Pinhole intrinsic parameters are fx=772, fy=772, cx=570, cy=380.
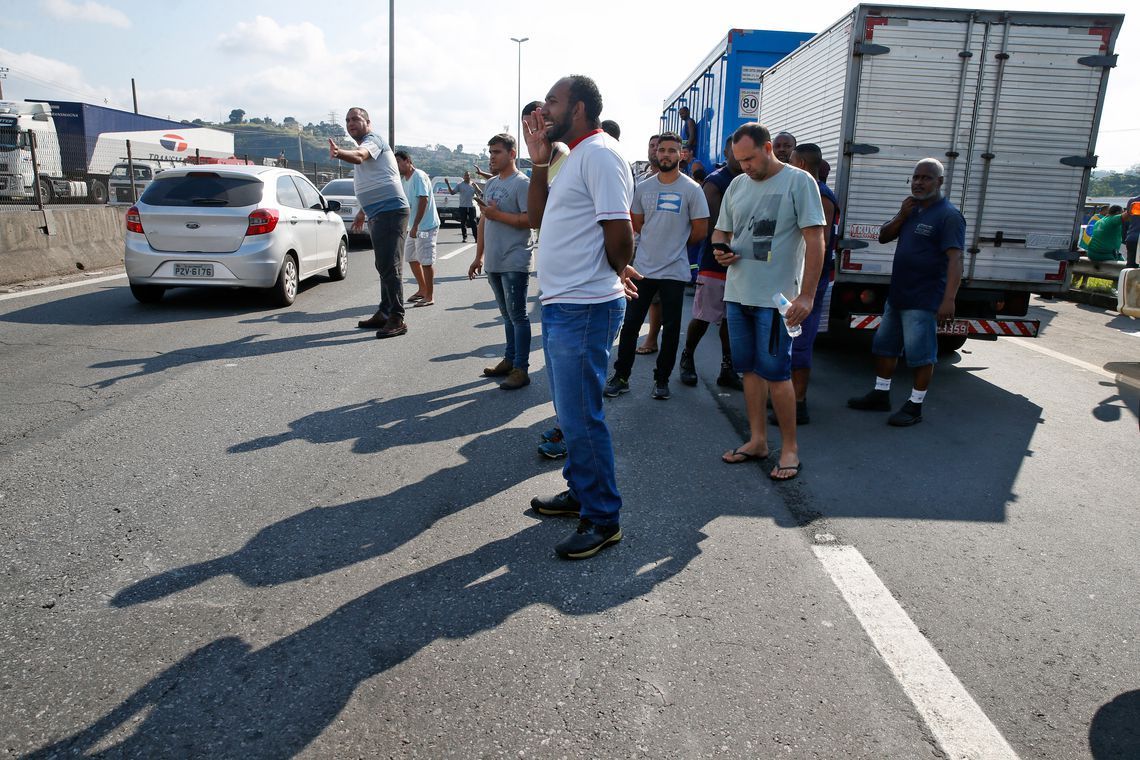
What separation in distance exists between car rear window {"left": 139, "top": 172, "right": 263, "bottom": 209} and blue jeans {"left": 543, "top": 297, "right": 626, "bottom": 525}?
6.66m

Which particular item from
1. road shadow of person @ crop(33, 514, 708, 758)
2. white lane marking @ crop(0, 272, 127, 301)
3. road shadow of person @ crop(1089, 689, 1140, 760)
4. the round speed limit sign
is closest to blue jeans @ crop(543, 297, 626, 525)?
road shadow of person @ crop(33, 514, 708, 758)

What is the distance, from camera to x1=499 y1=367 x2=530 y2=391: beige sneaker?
609 centimetres

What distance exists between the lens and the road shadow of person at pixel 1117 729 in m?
2.26

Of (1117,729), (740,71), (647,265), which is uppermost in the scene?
(740,71)

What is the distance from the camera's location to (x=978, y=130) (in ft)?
21.9

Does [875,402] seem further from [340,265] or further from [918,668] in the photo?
[340,265]

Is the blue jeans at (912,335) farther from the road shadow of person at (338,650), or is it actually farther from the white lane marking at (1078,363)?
the road shadow of person at (338,650)

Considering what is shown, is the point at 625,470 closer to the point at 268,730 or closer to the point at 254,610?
the point at 254,610

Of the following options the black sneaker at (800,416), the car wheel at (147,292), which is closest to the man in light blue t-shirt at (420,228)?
the car wheel at (147,292)

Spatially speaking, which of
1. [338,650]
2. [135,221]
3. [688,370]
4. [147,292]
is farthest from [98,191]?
[338,650]

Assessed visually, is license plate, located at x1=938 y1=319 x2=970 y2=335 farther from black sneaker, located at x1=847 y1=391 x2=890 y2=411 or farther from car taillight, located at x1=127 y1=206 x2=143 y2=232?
car taillight, located at x1=127 y1=206 x2=143 y2=232

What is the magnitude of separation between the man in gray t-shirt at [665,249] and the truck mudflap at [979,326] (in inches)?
72.4

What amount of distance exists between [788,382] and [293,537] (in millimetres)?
2815

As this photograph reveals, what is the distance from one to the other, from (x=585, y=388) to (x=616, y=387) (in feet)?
8.97
